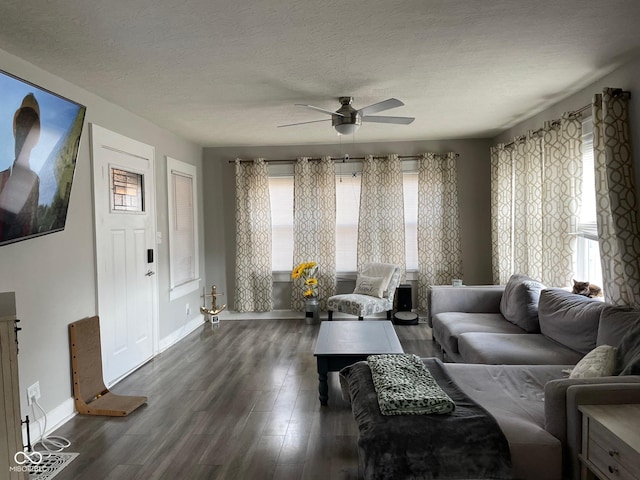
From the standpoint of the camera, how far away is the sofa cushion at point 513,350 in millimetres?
3014

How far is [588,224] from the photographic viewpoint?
12.4ft

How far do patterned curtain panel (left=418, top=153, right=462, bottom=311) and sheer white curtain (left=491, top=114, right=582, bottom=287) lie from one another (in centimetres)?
55

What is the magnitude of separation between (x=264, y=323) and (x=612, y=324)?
4.32 m

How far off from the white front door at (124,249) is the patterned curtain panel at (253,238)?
1.66 m

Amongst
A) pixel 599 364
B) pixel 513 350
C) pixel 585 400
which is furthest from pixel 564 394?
pixel 513 350

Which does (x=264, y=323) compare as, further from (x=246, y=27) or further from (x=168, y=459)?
(x=246, y=27)

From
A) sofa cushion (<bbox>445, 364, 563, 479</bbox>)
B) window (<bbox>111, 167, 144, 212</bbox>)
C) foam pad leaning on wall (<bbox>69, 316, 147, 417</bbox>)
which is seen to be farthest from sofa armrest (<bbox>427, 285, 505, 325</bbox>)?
window (<bbox>111, 167, 144, 212</bbox>)

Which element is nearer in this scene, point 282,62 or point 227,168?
point 282,62

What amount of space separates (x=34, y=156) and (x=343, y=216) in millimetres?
4210

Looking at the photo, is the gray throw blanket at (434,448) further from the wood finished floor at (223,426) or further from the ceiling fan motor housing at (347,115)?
the ceiling fan motor housing at (347,115)

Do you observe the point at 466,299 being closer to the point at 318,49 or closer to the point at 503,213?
the point at 503,213

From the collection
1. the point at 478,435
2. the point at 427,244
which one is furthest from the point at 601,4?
the point at 427,244

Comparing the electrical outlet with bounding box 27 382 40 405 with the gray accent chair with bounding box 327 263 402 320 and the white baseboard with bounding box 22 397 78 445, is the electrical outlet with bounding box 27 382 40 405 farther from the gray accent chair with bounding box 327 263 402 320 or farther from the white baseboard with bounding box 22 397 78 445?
the gray accent chair with bounding box 327 263 402 320

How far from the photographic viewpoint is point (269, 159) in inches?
245
